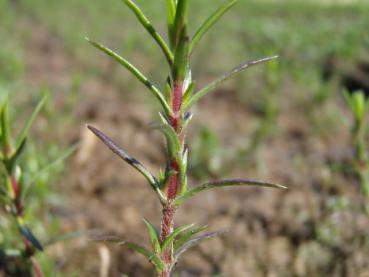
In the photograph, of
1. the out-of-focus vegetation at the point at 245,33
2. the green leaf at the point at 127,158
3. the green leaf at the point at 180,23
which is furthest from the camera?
the out-of-focus vegetation at the point at 245,33

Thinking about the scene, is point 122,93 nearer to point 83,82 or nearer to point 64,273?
point 83,82

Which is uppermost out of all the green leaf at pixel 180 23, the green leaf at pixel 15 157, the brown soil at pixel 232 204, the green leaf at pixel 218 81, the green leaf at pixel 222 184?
the green leaf at pixel 180 23

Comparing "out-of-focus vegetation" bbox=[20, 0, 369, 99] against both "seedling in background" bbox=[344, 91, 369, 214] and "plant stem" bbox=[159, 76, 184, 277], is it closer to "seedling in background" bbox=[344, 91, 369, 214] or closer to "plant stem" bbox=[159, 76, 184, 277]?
"seedling in background" bbox=[344, 91, 369, 214]

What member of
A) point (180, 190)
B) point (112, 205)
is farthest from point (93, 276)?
point (180, 190)

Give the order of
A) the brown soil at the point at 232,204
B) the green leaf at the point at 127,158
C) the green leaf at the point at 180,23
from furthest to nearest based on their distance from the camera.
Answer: the brown soil at the point at 232,204
the green leaf at the point at 127,158
the green leaf at the point at 180,23

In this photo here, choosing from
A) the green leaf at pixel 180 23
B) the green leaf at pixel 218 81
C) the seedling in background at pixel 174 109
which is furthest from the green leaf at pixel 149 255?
the green leaf at pixel 180 23

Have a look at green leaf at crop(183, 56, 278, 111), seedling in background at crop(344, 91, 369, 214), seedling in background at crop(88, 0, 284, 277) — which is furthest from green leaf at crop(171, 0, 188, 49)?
seedling in background at crop(344, 91, 369, 214)

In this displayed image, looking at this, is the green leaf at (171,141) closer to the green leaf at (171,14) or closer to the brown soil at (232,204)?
the green leaf at (171,14)

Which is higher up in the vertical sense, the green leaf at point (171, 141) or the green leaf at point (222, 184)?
the green leaf at point (171, 141)
